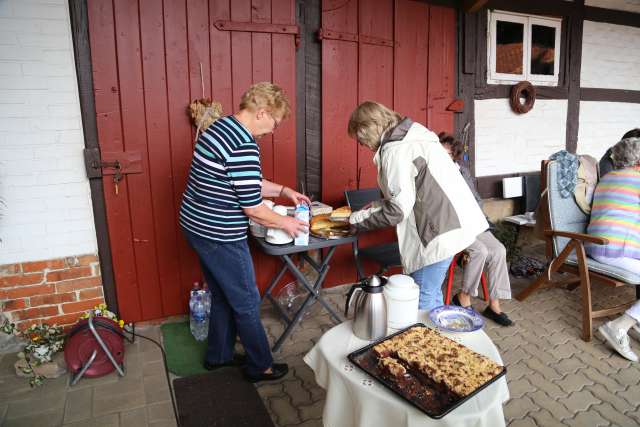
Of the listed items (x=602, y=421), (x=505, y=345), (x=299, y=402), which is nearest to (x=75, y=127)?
(x=299, y=402)

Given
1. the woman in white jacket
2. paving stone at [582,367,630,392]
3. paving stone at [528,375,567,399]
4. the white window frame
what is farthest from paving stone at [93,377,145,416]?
the white window frame

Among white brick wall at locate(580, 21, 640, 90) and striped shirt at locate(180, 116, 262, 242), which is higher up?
white brick wall at locate(580, 21, 640, 90)

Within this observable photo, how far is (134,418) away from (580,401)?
2.50m

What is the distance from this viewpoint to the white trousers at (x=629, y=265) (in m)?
2.95

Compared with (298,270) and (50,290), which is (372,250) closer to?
(298,270)

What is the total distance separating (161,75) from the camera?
302 cm

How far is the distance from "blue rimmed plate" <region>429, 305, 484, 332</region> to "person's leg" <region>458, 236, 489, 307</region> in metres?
1.47

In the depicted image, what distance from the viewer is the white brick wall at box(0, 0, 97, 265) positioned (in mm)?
2658

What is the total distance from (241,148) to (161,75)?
1.29 meters

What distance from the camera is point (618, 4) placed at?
16.9 feet

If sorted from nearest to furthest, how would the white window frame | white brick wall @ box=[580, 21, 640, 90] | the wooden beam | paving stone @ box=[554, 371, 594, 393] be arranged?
paving stone @ box=[554, 371, 594, 393] < the wooden beam < the white window frame < white brick wall @ box=[580, 21, 640, 90]

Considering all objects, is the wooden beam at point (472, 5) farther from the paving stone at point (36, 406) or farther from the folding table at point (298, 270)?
the paving stone at point (36, 406)

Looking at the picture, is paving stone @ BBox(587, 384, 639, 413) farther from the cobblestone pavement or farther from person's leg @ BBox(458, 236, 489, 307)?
person's leg @ BBox(458, 236, 489, 307)

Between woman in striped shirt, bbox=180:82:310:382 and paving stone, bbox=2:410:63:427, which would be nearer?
woman in striped shirt, bbox=180:82:310:382
